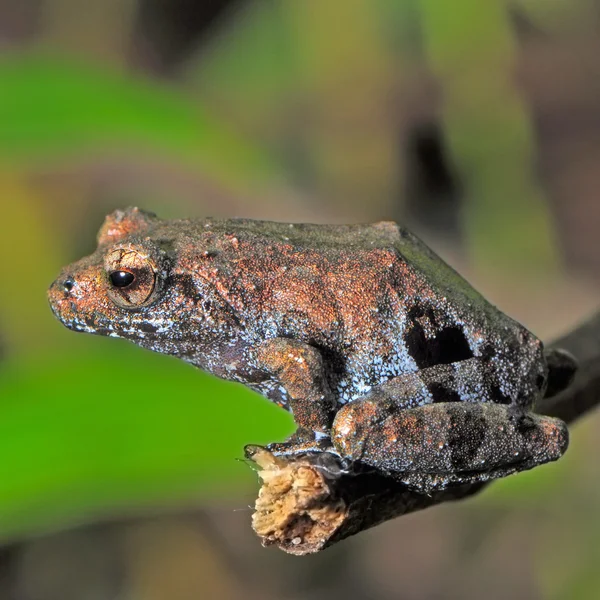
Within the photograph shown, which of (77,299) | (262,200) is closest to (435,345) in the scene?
(77,299)

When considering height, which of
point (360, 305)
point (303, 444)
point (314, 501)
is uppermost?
point (360, 305)

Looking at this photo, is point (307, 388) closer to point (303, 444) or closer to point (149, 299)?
point (303, 444)

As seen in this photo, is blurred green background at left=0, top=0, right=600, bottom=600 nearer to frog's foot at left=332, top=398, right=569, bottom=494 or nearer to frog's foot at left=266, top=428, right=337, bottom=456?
frog's foot at left=266, top=428, right=337, bottom=456

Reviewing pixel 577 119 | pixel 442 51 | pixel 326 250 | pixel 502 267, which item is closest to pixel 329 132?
pixel 442 51

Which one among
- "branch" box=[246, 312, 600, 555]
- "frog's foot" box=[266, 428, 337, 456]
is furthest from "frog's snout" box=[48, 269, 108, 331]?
"branch" box=[246, 312, 600, 555]

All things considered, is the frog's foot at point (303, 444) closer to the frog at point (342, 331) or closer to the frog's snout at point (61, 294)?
the frog at point (342, 331)

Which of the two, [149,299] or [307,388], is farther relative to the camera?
[149,299]

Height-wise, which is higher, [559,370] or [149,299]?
[559,370]
